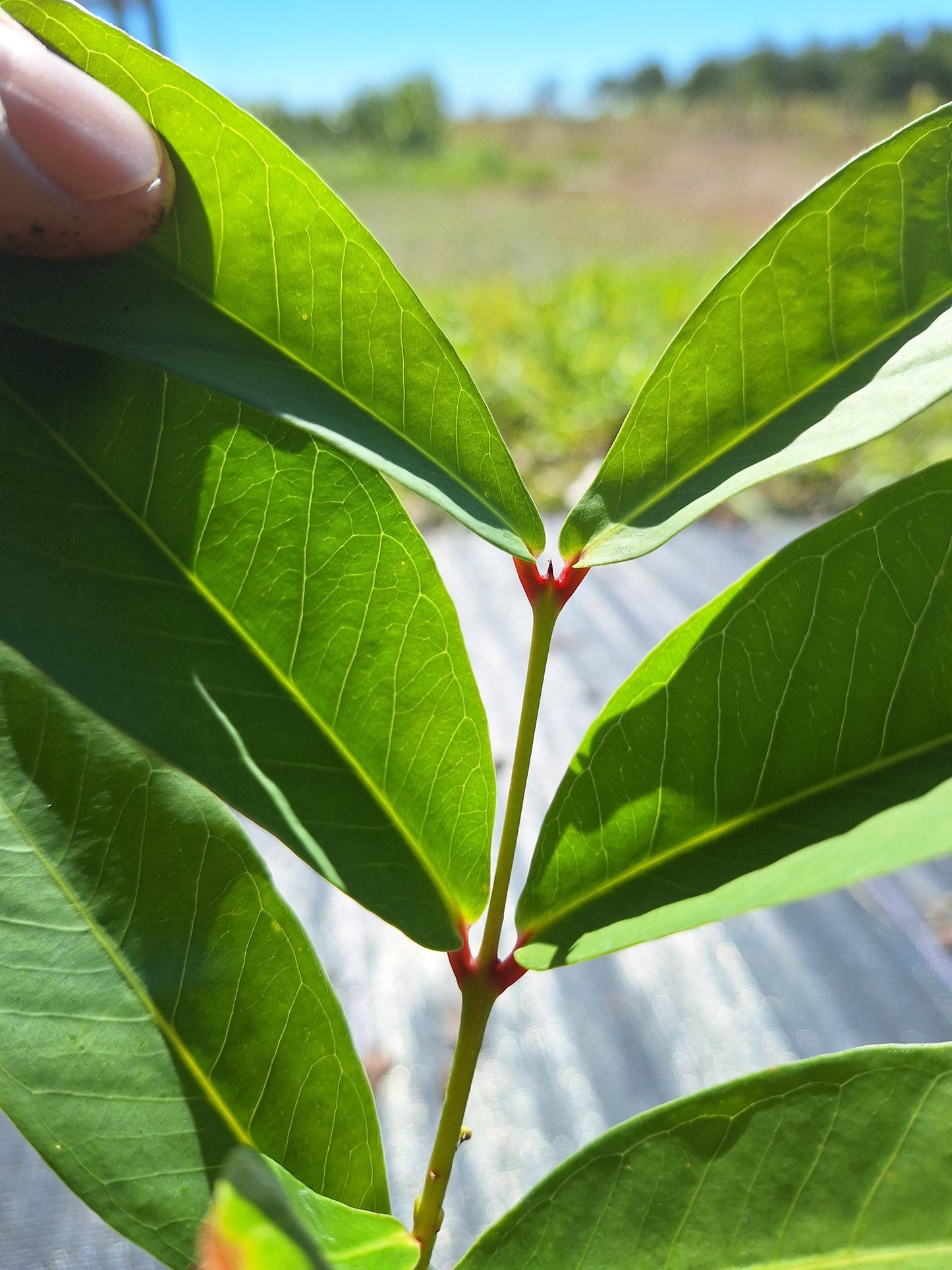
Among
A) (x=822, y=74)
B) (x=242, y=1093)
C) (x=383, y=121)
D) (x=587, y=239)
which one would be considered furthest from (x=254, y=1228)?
(x=822, y=74)

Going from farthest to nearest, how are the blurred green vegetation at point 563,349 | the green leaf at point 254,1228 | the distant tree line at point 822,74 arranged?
the distant tree line at point 822,74 < the blurred green vegetation at point 563,349 < the green leaf at point 254,1228

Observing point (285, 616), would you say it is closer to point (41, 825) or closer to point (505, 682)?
point (41, 825)

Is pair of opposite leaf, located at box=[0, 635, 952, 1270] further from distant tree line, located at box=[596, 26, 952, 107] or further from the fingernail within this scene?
distant tree line, located at box=[596, 26, 952, 107]

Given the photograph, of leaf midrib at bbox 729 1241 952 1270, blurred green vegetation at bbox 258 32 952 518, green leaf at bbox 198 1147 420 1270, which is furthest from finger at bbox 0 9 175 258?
blurred green vegetation at bbox 258 32 952 518

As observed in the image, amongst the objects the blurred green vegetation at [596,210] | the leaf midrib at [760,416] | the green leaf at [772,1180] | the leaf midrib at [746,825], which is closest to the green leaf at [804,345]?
the leaf midrib at [760,416]

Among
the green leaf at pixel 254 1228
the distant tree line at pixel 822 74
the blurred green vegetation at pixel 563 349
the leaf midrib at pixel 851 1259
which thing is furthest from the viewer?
the distant tree line at pixel 822 74

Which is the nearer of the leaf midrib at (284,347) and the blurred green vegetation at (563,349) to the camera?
the leaf midrib at (284,347)

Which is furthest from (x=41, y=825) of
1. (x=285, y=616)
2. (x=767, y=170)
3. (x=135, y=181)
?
(x=767, y=170)

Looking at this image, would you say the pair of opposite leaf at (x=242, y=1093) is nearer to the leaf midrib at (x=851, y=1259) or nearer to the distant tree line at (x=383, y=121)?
the leaf midrib at (x=851, y=1259)

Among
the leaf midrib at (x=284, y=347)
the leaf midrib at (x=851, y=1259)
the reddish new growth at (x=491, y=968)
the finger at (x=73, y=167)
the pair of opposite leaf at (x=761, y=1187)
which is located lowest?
the leaf midrib at (x=851, y=1259)
